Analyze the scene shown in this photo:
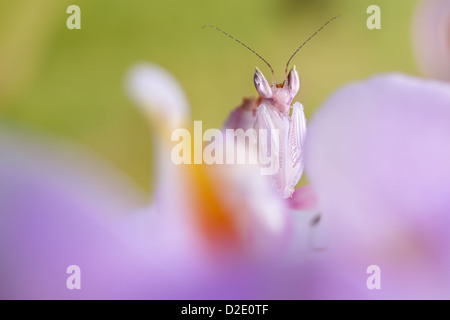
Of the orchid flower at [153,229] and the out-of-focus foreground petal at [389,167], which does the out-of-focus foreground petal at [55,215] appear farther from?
the out-of-focus foreground petal at [389,167]

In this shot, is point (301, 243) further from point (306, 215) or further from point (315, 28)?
point (315, 28)

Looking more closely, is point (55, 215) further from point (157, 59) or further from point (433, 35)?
point (433, 35)

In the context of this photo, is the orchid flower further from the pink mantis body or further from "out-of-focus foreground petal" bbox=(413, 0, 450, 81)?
"out-of-focus foreground petal" bbox=(413, 0, 450, 81)

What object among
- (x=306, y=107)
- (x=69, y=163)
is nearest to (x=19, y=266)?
(x=69, y=163)

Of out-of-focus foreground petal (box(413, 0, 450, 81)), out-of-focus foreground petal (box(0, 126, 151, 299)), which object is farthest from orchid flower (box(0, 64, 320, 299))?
out-of-focus foreground petal (box(413, 0, 450, 81))

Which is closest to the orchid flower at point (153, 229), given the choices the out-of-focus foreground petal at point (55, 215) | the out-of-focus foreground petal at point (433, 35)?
the out-of-focus foreground petal at point (55, 215)

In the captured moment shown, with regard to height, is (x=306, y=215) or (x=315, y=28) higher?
(x=315, y=28)
